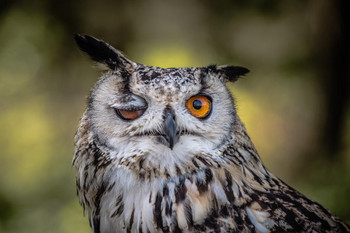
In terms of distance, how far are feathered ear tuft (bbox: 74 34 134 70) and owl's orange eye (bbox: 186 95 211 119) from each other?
0.96 feet

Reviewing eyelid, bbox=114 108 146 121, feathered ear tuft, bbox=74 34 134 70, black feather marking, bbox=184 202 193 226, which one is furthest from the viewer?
feathered ear tuft, bbox=74 34 134 70

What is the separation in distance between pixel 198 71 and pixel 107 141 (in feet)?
1.50

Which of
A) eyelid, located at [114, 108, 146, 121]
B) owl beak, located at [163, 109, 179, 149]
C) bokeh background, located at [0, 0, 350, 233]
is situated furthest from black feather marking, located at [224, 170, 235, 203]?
bokeh background, located at [0, 0, 350, 233]

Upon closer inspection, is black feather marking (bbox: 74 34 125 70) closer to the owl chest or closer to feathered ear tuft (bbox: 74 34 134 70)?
feathered ear tuft (bbox: 74 34 134 70)

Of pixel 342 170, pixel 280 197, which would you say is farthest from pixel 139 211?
pixel 342 170

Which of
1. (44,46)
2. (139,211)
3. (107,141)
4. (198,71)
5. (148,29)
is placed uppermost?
(148,29)

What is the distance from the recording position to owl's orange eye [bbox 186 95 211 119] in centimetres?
154

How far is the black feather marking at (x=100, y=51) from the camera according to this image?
1.65 metres

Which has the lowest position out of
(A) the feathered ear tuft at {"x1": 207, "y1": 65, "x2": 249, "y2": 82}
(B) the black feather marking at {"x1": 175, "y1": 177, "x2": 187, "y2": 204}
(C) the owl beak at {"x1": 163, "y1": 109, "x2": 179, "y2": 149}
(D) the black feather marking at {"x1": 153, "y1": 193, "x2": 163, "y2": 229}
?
(D) the black feather marking at {"x1": 153, "y1": 193, "x2": 163, "y2": 229}

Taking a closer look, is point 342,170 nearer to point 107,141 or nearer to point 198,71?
point 198,71

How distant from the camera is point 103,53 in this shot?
1.68 metres

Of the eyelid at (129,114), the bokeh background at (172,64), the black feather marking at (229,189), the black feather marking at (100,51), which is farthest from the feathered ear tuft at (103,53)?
the bokeh background at (172,64)

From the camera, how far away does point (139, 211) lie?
1436 millimetres

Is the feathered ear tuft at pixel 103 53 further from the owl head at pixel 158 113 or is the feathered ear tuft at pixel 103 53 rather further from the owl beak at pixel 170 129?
the owl beak at pixel 170 129
